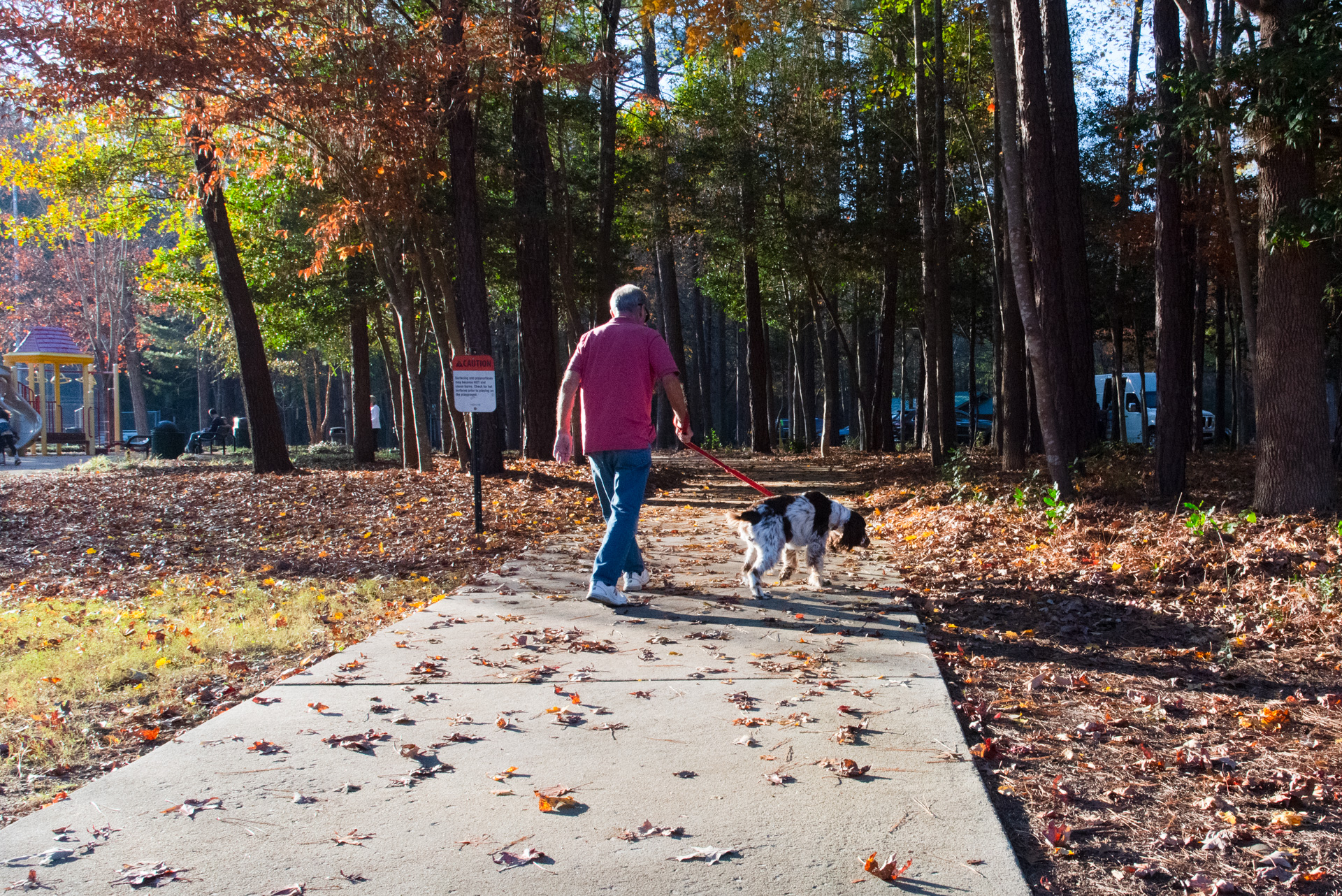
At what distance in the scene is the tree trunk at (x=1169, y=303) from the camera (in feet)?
29.8

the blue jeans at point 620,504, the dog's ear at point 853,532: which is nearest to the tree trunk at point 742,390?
the dog's ear at point 853,532

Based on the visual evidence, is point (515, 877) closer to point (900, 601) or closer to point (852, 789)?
point (852, 789)

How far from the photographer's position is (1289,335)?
7555 millimetres

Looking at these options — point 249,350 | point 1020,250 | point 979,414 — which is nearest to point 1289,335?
point 1020,250

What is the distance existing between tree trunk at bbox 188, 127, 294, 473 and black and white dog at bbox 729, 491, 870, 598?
1189 cm

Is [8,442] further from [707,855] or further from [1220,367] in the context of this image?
[1220,367]

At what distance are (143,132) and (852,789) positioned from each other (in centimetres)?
1761

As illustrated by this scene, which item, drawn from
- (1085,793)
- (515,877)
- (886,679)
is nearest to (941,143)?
(886,679)

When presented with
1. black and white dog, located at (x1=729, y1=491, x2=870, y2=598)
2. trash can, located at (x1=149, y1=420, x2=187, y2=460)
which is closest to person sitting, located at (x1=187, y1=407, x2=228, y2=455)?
trash can, located at (x1=149, y1=420, x2=187, y2=460)

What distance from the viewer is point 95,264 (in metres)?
36.6

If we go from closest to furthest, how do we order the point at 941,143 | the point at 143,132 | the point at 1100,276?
the point at 941,143, the point at 143,132, the point at 1100,276

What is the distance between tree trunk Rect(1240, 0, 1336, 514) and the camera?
294 inches

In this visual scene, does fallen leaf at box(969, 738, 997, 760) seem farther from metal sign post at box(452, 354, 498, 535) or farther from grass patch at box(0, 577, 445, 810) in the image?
metal sign post at box(452, 354, 498, 535)

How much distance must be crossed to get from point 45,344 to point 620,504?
2879 cm
